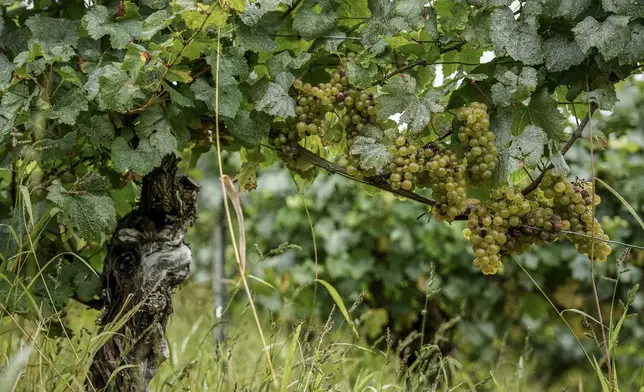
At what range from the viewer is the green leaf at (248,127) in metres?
1.75

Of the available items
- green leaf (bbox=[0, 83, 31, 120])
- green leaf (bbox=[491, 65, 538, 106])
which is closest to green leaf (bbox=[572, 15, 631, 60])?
green leaf (bbox=[491, 65, 538, 106])

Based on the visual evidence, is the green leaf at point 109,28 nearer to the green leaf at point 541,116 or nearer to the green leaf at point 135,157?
the green leaf at point 135,157

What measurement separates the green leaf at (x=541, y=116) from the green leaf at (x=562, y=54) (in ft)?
0.23

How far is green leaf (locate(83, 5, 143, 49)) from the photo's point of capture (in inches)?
64.3

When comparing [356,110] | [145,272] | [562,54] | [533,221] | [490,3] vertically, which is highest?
[490,3]

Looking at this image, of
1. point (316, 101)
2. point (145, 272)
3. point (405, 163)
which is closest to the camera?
point (405, 163)

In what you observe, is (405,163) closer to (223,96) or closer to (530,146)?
(530,146)

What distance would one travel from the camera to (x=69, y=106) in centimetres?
165

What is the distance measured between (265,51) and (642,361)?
345 centimetres

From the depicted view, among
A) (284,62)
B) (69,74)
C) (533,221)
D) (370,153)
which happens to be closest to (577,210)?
(533,221)

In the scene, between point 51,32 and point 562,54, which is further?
point 51,32

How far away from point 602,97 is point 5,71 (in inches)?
51.8

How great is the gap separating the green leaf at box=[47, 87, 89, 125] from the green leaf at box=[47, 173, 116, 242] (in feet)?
0.52

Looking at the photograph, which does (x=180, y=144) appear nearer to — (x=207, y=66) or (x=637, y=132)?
(x=207, y=66)
